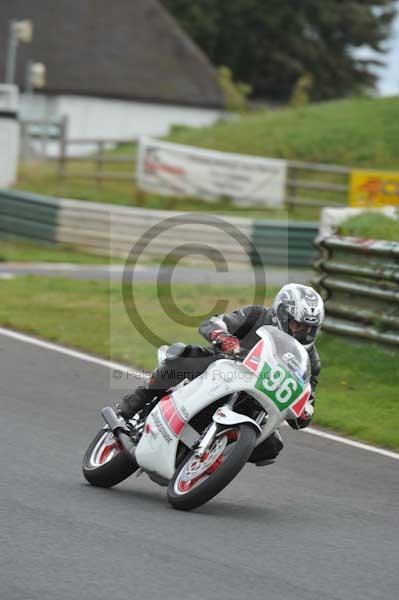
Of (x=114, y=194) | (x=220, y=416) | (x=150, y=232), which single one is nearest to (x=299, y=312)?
(x=220, y=416)

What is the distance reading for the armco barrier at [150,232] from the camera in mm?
23141

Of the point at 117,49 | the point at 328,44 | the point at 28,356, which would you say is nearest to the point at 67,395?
the point at 28,356

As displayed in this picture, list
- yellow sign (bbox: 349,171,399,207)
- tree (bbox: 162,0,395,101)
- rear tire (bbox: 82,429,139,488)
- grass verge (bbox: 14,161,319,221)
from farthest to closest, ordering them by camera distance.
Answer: tree (bbox: 162,0,395,101), grass verge (bbox: 14,161,319,221), yellow sign (bbox: 349,171,399,207), rear tire (bbox: 82,429,139,488)

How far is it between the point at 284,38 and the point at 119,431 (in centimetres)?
6295

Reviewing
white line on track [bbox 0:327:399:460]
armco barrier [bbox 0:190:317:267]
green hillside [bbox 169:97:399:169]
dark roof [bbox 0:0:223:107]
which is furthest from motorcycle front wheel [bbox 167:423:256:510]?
dark roof [bbox 0:0:223:107]

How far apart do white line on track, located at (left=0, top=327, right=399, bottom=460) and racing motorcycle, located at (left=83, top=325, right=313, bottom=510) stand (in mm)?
2430

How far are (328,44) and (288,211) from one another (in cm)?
4465

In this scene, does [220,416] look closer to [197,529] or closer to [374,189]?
[197,529]

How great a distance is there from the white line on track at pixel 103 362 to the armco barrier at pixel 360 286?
2.38 m

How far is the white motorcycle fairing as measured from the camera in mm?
7066

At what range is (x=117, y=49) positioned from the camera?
56.6 meters

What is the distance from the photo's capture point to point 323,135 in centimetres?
3744

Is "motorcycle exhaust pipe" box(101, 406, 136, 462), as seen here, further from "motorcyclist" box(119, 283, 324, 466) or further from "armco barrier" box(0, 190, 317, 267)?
"armco barrier" box(0, 190, 317, 267)

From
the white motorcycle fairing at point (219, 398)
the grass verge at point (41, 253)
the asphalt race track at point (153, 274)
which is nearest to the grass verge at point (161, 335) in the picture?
the asphalt race track at point (153, 274)
